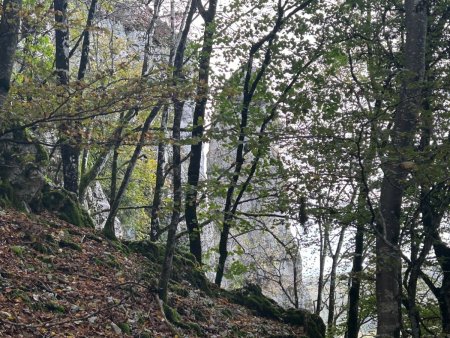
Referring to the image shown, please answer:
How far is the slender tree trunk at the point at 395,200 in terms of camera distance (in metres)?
6.74

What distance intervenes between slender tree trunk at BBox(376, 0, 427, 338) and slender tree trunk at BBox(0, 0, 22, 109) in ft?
16.4

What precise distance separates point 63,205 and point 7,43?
4.72m

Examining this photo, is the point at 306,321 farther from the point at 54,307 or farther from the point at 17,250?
the point at 17,250

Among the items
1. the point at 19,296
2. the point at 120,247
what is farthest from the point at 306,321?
the point at 19,296

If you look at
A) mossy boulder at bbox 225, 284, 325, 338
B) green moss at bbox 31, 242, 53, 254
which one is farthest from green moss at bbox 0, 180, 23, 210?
mossy boulder at bbox 225, 284, 325, 338

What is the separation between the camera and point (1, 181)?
9594mm

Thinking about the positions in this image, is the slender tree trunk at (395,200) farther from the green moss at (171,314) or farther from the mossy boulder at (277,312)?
the mossy boulder at (277,312)

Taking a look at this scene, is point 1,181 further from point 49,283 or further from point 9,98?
point 9,98

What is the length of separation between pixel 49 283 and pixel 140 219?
630 inches

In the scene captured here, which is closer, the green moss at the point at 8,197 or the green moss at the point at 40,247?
the green moss at the point at 40,247

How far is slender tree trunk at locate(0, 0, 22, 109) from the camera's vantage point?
6344 millimetres

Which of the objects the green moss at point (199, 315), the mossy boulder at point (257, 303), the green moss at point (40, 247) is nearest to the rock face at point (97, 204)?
the mossy boulder at point (257, 303)

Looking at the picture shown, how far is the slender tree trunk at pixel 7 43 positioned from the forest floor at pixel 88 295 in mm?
2496

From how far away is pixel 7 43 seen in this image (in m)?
6.72
